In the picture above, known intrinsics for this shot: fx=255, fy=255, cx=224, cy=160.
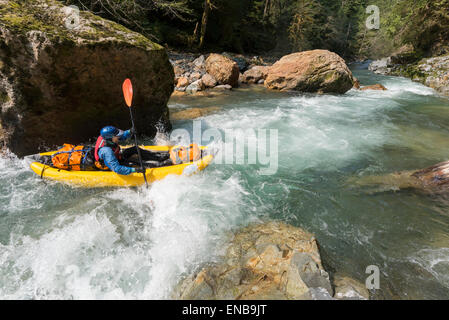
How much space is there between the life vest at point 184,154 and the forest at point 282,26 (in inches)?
Answer: 255

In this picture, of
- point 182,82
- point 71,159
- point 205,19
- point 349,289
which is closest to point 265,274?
point 349,289

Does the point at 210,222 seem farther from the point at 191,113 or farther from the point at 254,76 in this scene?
the point at 254,76

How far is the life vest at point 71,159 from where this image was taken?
3.90 m

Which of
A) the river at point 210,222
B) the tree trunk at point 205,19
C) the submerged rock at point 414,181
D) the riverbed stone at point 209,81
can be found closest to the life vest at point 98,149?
the river at point 210,222

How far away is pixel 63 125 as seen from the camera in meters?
4.66

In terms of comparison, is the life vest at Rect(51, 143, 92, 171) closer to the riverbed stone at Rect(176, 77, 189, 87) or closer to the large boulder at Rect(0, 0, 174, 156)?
the large boulder at Rect(0, 0, 174, 156)

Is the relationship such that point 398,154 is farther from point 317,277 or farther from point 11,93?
point 11,93

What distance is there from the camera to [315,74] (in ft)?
33.7

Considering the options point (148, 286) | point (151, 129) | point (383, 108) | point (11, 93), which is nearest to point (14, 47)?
point (11, 93)

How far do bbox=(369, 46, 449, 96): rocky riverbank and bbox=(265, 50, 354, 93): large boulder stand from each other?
491 centimetres

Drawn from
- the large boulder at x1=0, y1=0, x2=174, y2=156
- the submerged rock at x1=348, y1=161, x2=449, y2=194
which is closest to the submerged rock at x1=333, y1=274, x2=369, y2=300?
the submerged rock at x1=348, y1=161, x2=449, y2=194

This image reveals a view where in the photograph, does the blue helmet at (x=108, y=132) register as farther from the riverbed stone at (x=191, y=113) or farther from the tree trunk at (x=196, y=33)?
the tree trunk at (x=196, y=33)

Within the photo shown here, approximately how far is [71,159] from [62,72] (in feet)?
5.09

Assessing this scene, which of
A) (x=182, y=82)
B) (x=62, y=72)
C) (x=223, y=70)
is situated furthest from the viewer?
(x=223, y=70)
